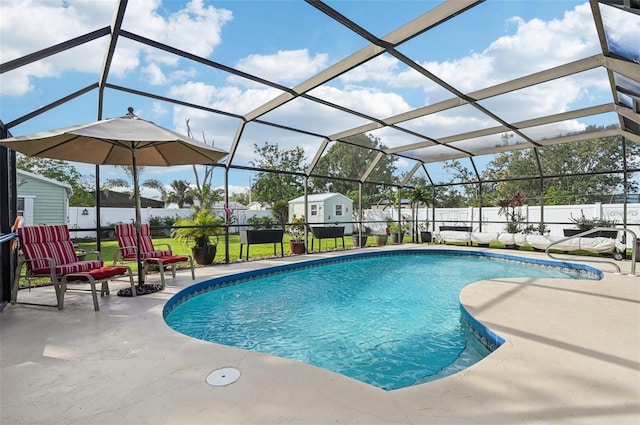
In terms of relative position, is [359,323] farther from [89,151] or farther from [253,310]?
[89,151]

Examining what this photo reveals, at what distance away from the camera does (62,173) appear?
1658 centimetres

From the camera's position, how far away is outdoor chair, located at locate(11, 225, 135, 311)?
151 inches

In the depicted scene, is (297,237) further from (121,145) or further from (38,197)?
(38,197)

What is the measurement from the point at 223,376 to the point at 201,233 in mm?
5436

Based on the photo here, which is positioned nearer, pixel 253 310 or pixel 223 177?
pixel 253 310

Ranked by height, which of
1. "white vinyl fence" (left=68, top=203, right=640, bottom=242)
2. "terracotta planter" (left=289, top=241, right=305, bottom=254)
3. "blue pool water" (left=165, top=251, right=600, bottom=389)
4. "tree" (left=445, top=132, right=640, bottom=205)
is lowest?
"blue pool water" (left=165, top=251, right=600, bottom=389)

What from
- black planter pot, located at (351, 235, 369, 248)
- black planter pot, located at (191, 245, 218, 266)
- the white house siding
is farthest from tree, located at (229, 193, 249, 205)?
black planter pot, located at (191, 245, 218, 266)

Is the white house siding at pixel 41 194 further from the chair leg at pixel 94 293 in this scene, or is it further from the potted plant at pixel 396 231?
the potted plant at pixel 396 231

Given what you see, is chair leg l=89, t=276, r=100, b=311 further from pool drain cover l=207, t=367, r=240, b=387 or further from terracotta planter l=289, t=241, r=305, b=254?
terracotta planter l=289, t=241, r=305, b=254

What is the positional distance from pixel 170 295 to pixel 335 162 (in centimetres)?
2276

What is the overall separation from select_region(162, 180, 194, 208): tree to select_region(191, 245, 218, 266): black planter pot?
58.7ft

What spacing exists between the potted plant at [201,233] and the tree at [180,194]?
17.8m

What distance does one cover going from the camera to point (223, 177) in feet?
25.7

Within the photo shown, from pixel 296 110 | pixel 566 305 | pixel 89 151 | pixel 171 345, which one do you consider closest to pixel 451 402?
pixel 171 345
